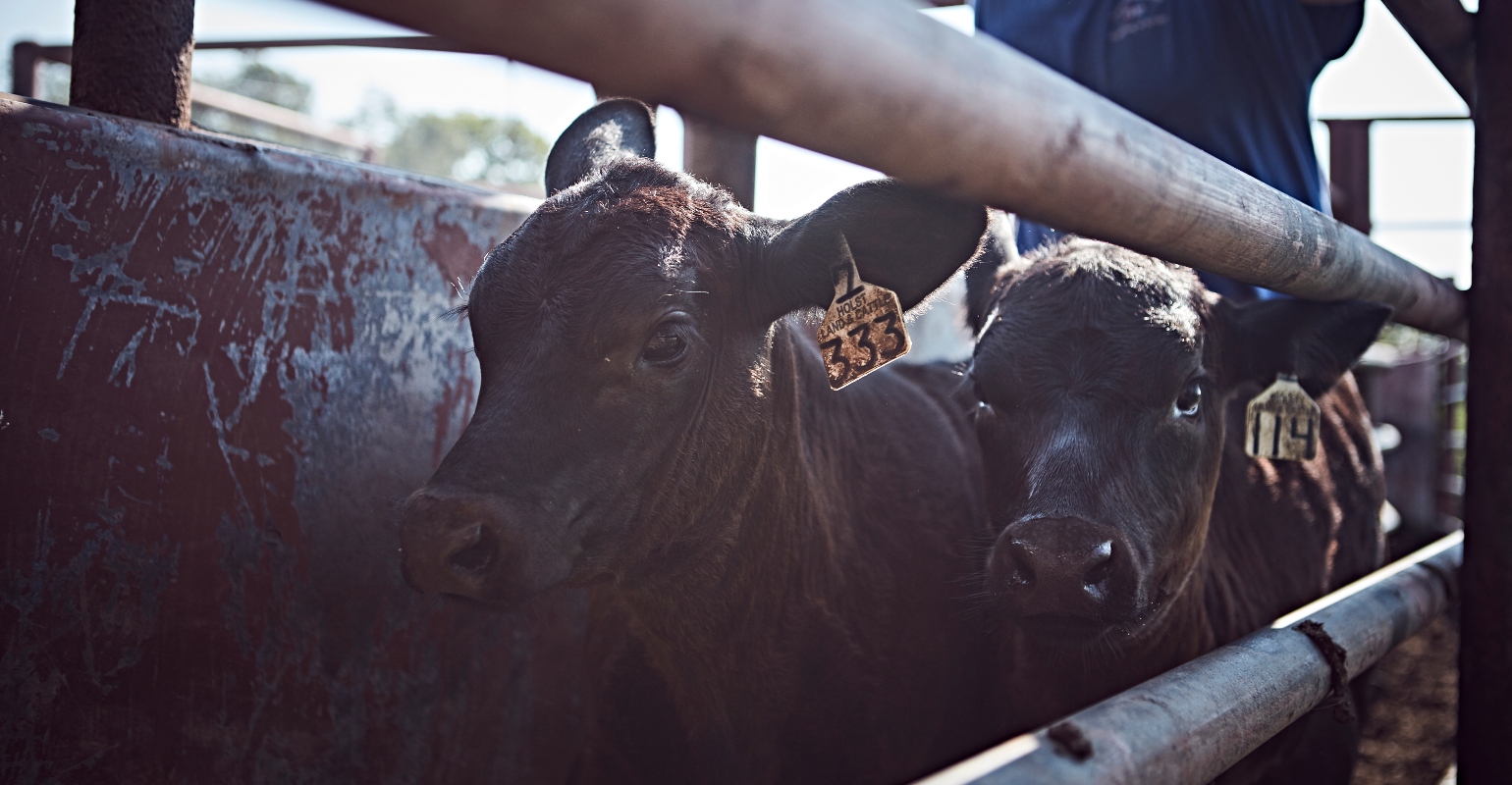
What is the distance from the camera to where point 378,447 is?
2205 mm

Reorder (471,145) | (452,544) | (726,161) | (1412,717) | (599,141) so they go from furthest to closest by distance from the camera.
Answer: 1. (471,145)
2. (1412,717)
3. (726,161)
4. (599,141)
5. (452,544)

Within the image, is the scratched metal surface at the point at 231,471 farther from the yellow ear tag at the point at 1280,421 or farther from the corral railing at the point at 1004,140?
the yellow ear tag at the point at 1280,421

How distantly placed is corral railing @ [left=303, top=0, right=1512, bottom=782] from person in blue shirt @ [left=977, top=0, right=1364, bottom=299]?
63.9 inches

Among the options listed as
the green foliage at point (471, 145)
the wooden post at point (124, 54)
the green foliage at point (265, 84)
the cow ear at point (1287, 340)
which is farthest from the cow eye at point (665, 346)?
the green foliage at point (471, 145)

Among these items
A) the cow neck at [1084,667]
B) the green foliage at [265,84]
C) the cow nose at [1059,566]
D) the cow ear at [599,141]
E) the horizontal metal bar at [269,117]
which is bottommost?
the cow neck at [1084,667]

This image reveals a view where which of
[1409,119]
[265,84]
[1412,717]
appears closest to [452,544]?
[1412,717]

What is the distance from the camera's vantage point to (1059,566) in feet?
5.71

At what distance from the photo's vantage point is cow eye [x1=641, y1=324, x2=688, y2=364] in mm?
1803

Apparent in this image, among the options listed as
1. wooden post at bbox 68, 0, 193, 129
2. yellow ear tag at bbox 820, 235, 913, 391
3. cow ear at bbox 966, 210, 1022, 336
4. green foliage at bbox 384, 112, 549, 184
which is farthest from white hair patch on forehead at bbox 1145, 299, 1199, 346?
green foliage at bbox 384, 112, 549, 184

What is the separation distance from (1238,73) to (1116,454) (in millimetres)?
2097

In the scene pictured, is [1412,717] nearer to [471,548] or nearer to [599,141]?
[599,141]

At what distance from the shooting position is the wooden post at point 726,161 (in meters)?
3.21

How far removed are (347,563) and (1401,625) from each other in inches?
91.0

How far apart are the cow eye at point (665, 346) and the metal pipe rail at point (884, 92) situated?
2.97ft
